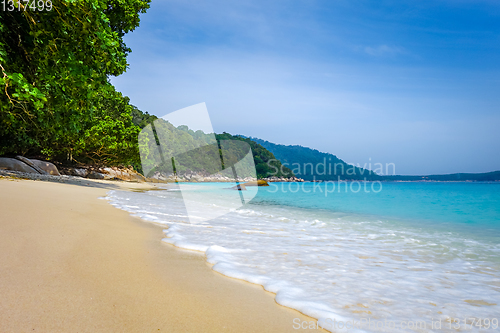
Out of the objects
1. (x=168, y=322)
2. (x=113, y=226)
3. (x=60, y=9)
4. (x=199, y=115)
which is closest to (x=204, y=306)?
(x=168, y=322)

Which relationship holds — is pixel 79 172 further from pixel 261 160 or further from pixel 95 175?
pixel 261 160

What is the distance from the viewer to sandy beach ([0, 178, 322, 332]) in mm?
1508

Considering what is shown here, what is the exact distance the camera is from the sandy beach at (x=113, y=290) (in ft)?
4.95

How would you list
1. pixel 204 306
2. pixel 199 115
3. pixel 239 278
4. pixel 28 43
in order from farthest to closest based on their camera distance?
1. pixel 199 115
2. pixel 28 43
3. pixel 239 278
4. pixel 204 306

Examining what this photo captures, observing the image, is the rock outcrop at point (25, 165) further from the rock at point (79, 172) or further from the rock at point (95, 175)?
the rock at point (95, 175)

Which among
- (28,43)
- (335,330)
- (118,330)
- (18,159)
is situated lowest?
(335,330)

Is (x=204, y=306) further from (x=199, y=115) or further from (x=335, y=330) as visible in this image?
(x=199, y=115)

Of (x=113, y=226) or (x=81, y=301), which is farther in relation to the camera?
(x=113, y=226)

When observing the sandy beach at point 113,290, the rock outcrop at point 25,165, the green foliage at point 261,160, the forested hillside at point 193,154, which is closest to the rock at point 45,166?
the rock outcrop at point 25,165

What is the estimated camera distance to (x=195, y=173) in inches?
3103

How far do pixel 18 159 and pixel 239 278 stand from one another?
19269 millimetres

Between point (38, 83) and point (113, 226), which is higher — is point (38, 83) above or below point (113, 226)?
above

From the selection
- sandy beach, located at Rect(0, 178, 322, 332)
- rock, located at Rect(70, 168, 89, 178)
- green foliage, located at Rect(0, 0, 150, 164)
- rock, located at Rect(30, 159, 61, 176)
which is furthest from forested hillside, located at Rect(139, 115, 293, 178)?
sandy beach, located at Rect(0, 178, 322, 332)

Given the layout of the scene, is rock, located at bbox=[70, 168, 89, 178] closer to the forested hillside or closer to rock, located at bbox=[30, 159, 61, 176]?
the forested hillside
